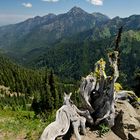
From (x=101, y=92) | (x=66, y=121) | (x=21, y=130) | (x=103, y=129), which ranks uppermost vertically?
(x=101, y=92)

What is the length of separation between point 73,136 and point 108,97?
10.6 ft

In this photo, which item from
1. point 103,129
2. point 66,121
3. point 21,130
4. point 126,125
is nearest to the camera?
point 66,121

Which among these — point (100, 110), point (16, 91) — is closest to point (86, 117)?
point (100, 110)

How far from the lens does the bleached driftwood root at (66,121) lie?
48.8 ft

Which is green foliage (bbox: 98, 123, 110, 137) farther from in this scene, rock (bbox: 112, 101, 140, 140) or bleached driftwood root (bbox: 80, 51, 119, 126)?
rock (bbox: 112, 101, 140, 140)

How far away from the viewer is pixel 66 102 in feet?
Answer: 56.9

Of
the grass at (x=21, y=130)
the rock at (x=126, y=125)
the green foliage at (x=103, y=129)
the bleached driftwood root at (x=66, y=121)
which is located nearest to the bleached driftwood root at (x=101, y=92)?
the green foliage at (x=103, y=129)

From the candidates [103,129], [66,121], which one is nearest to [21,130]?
[66,121]

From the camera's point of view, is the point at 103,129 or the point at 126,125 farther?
the point at 126,125

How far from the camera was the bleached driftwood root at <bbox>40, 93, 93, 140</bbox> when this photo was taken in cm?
1486

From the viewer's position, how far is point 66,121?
16.2 metres

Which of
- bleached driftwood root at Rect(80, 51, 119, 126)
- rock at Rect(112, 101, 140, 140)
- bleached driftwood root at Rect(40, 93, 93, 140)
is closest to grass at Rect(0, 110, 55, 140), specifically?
bleached driftwood root at Rect(40, 93, 93, 140)

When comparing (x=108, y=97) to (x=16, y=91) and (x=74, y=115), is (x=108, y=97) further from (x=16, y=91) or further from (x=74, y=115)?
(x=16, y=91)

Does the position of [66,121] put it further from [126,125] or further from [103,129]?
[126,125]
